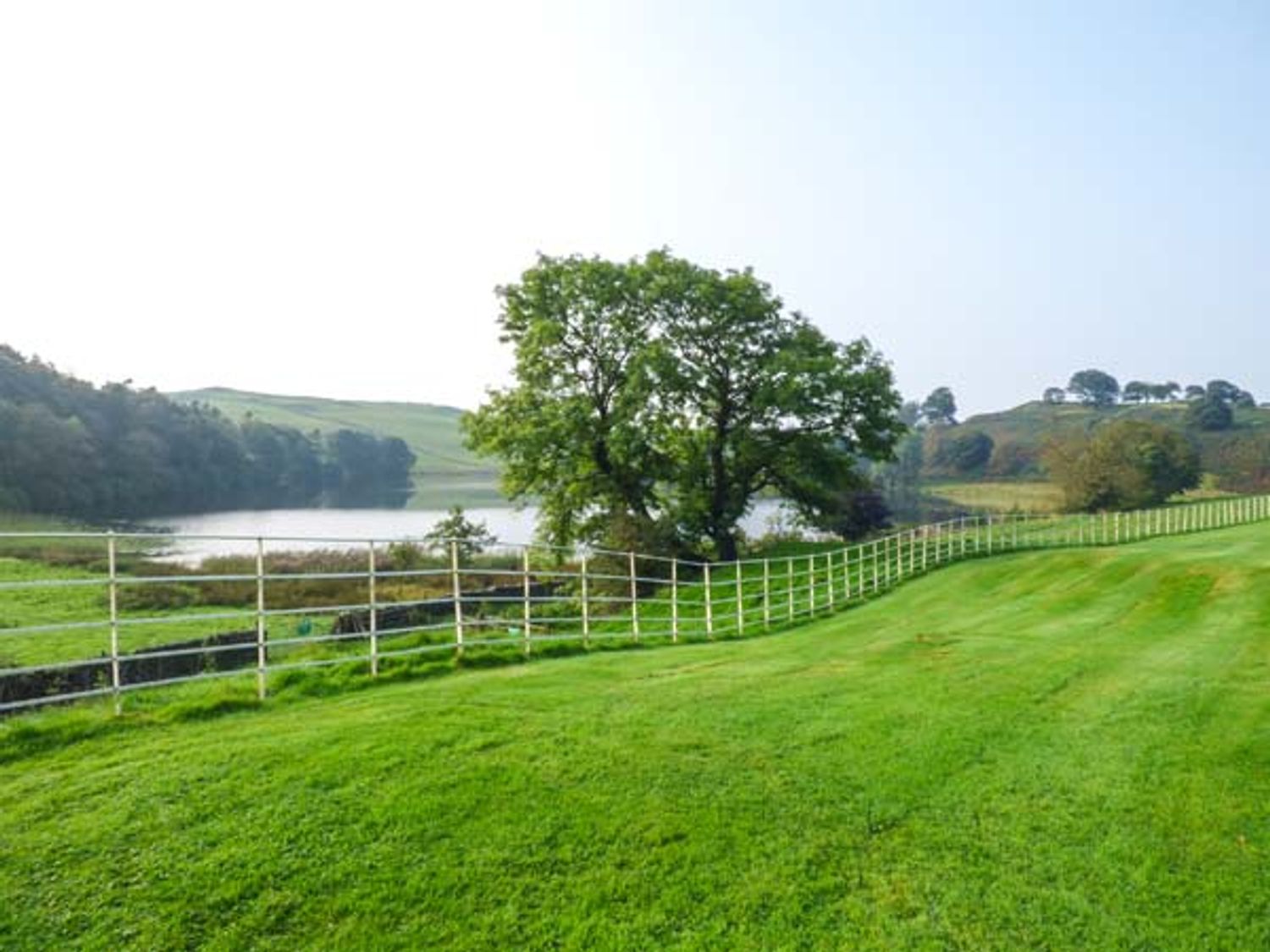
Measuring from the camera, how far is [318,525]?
71.5 meters

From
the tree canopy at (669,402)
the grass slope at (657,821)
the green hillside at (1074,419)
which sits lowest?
the grass slope at (657,821)

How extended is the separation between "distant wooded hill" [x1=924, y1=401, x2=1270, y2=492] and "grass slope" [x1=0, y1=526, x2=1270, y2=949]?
→ 75178mm

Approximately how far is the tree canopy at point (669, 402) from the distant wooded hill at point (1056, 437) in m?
52.1

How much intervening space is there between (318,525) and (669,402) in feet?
167

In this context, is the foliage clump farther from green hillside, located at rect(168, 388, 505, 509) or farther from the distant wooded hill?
green hillside, located at rect(168, 388, 505, 509)

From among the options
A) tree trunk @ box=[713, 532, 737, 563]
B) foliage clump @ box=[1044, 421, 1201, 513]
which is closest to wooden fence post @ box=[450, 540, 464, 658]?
tree trunk @ box=[713, 532, 737, 563]

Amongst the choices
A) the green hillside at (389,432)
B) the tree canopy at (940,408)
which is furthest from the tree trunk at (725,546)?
the tree canopy at (940,408)

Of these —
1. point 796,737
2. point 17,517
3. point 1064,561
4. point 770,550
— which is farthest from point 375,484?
point 796,737

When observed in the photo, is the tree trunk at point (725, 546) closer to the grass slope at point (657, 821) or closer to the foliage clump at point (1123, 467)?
the grass slope at point (657, 821)

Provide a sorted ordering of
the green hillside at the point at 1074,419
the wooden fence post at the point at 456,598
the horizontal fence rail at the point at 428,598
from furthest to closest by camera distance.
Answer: the green hillside at the point at 1074,419 < the horizontal fence rail at the point at 428,598 < the wooden fence post at the point at 456,598

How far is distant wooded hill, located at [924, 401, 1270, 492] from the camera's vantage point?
9019 centimetres

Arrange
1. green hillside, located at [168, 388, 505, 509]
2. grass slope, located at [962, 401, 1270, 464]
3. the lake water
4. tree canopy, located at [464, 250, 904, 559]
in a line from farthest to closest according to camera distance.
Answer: green hillside, located at [168, 388, 505, 509]
grass slope, located at [962, 401, 1270, 464]
the lake water
tree canopy, located at [464, 250, 904, 559]

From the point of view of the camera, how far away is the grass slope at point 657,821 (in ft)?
12.2

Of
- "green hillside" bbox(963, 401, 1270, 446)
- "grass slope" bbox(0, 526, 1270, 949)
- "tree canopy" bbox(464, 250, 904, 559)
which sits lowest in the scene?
"grass slope" bbox(0, 526, 1270, 949)
